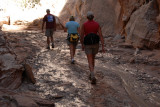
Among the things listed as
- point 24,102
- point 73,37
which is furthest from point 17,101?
point 73,37

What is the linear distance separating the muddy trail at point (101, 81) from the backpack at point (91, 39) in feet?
3.09

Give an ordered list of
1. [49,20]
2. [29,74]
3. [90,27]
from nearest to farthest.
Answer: [29,74] < [90,27] < [49,20]

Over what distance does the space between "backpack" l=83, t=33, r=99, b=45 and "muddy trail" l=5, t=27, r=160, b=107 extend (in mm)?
943

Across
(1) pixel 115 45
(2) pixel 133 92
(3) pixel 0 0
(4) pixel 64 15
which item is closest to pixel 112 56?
(1) pixel 115 45

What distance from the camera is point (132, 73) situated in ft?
20.6

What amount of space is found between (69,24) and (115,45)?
399 centimetres

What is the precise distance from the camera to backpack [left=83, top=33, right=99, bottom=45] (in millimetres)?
5284

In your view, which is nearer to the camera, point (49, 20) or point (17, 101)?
point (17, 101)

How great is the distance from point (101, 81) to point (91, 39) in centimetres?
106

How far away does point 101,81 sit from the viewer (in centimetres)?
547

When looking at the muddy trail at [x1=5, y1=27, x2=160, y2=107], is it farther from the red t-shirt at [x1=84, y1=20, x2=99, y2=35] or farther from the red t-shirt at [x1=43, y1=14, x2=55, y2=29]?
the red t-shirt at [x1=43, y1=14, x2=55, y2=29]

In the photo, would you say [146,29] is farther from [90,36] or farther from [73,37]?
[90,36]

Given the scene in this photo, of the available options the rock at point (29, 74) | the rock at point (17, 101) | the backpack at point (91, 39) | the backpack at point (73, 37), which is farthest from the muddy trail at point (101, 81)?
the backpack at point (91, 39)

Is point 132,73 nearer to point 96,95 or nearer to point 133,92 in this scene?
point 133,92
